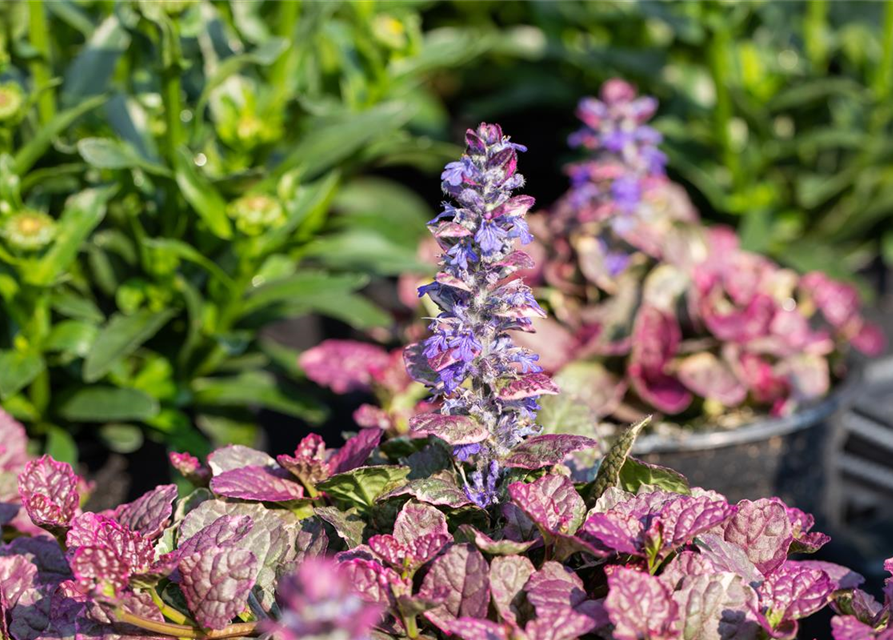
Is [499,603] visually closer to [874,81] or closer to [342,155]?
[342,155]

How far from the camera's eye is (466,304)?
1.33 m

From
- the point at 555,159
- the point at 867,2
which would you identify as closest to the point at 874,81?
the point at 867,2

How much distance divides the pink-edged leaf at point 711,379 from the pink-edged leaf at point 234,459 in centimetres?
113

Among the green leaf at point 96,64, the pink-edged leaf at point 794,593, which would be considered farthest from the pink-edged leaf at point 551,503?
the green leaf at point 96,64


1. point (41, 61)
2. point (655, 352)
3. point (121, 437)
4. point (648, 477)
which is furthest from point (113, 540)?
point (655, 352)

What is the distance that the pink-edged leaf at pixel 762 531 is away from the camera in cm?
134

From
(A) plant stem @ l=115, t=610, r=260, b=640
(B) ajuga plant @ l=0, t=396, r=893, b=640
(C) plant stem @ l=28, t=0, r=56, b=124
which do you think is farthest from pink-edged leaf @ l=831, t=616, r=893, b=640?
(C) plant stem @ l=28, t=0, r=56, b=124

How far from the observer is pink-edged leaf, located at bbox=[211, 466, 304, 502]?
1368mm

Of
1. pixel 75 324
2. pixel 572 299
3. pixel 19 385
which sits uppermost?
pixel 572 299

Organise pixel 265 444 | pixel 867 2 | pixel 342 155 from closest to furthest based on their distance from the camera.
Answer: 1. pixel 342 155
2. pixel 265 444
3. pixel 867 2

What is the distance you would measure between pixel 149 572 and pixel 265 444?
5.17 feet

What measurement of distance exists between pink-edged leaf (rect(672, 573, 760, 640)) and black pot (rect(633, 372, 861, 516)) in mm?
1005

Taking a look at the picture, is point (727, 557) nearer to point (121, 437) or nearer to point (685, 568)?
point (685, 568)

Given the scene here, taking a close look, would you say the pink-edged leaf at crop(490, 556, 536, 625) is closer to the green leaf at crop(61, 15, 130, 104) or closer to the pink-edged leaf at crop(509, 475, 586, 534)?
the pink-edged leaf at crop(509, 475, 586, 534)
